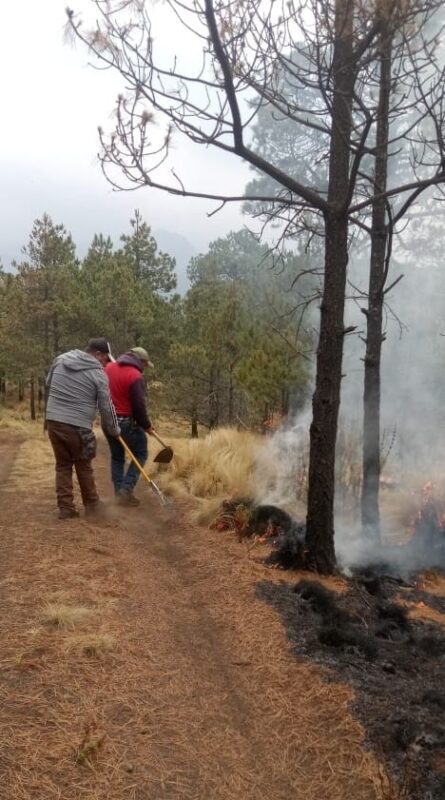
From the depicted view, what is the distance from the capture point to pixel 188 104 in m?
4.22

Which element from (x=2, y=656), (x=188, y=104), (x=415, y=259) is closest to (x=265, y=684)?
(x=2, y=656)

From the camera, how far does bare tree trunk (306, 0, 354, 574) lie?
4.84m

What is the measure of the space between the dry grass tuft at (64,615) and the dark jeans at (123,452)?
298cm

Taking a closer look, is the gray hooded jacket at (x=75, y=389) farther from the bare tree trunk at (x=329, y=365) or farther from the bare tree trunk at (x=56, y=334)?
the bare tree trunk at (x=56, y=334)

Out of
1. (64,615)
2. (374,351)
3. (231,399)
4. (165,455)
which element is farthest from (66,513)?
(231,399)

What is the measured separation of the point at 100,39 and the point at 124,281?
13.1m

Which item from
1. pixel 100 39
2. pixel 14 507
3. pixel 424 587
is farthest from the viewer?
pixel 14 507

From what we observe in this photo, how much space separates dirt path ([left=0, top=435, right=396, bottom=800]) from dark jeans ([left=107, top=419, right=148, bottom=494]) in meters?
1.81

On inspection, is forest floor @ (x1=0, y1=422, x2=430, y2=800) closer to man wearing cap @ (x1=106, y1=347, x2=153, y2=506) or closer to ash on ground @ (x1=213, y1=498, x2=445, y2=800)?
ash on ground @ (x1=213, y1=498, x2=445, y2=800)

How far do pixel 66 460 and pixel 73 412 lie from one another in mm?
511

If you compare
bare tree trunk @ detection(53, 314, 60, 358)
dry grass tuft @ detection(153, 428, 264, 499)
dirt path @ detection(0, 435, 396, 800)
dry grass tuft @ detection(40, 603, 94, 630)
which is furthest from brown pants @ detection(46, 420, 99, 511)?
bare tree trunk @ detection(53, 314, 60, 358)

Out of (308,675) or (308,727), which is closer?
(308,727)

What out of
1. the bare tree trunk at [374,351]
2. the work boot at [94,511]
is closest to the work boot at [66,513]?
the work boot at [94,511]

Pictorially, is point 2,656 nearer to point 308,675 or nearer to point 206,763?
point 206,763
